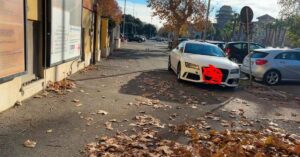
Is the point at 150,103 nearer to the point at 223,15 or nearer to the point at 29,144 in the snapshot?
the point at 29,144

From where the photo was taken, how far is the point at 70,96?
7.87 m

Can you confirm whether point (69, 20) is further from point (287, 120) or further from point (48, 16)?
point (287, 120)

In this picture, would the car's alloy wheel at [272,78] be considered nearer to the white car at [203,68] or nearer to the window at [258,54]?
the window at [258,54]

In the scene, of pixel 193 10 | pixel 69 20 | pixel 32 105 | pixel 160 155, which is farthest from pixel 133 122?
pixel 193 10

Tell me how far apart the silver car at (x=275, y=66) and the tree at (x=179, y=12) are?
71.7ft

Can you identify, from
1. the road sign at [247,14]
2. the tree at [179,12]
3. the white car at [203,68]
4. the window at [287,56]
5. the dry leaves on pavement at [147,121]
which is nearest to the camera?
the dry leaves on pavement at [147,121]

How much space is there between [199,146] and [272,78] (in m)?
9.33

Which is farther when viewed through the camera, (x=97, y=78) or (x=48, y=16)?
(x=97, y=78)

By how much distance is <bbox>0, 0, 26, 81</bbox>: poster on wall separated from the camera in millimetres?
5586

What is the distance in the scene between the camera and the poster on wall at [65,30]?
861 cm

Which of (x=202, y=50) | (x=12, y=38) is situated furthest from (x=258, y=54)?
(x=12, y=38)

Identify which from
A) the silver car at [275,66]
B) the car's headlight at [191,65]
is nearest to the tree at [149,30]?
the silver car at [275,66]

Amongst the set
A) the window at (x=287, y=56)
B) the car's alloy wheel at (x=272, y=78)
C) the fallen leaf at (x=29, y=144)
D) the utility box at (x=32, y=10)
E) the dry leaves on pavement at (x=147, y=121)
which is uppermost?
the utility box at (x=32, y=10)

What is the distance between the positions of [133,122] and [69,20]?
528 centimetres
